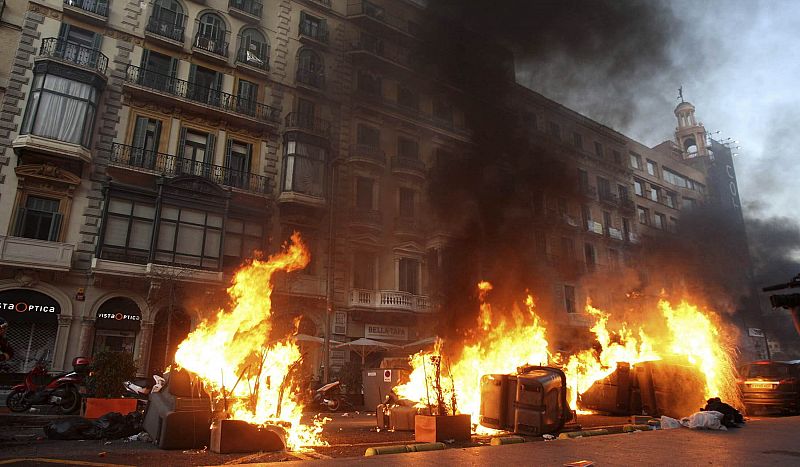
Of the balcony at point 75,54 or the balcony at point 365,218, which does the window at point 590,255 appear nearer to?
the balcony at point 365,218

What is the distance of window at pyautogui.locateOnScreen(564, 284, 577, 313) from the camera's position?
3123 centimetres

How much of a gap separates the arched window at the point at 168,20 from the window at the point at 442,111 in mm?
13798

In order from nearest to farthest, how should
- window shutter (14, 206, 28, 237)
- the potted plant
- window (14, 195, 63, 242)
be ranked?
the potted plant → window shutter (14, 206, 28, 237) → window (14, 195, 63, 242)

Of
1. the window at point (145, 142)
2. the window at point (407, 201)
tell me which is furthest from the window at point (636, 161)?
the window at point (145, 142)

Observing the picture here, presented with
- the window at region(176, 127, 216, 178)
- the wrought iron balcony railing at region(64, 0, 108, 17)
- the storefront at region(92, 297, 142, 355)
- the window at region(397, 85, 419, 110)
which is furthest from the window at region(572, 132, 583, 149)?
the storefront at region(92, 297, 142, 355)

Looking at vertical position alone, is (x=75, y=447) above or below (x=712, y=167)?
below

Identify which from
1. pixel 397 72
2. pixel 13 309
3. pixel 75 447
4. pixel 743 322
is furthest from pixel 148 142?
pixel 743 322

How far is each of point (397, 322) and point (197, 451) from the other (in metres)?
16.3

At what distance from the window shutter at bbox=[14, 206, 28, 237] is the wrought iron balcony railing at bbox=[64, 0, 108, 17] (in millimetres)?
8507

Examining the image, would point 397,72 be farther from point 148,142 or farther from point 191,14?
point 148,142

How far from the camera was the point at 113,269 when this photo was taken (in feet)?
55.2

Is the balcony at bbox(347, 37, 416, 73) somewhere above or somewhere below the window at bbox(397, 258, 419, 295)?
above

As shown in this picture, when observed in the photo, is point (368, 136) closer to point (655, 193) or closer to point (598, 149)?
point (598, 149)

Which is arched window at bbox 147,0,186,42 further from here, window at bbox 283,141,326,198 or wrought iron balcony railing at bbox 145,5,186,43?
window at bbox 283,141,326,198
